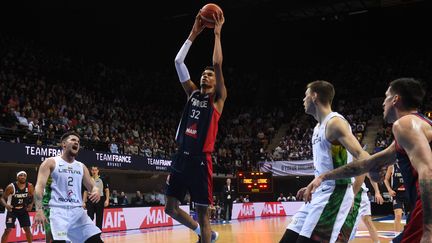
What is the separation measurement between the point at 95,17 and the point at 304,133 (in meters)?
13.4

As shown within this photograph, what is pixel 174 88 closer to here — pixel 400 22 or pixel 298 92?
pixel 298 92

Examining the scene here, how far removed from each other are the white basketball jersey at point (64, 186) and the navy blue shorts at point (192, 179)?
4.70 feet

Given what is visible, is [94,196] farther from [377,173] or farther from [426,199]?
[426,199]

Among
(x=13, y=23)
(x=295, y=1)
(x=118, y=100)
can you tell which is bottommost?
(x=118, y=100)

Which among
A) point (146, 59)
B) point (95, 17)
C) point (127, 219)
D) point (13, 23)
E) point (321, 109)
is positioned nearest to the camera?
point (321, 109)

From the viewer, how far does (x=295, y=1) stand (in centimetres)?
2658

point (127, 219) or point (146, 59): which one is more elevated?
point (146, 59)

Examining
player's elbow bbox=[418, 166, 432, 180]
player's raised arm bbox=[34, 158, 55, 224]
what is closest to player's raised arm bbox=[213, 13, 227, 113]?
player's raised arm bbox=[34, 158, 55, 224]

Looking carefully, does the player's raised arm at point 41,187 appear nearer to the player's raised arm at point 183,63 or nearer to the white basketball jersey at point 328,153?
the player's raised arm at point 183,63

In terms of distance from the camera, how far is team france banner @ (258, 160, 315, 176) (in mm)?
26141

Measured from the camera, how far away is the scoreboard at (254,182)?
78.5ft

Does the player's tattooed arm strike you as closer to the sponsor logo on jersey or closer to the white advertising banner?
the sponsor logo on jersey

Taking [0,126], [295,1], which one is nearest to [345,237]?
[0,126]

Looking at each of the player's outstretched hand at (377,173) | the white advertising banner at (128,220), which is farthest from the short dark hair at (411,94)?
the white advertising banner at (128,220)
